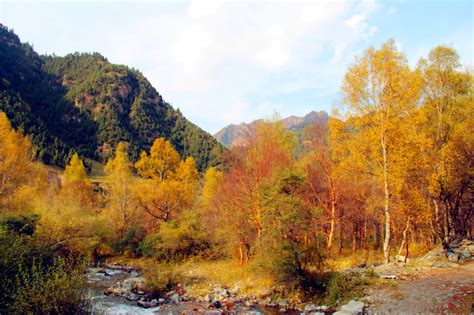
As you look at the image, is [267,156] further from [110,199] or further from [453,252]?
[110,199]

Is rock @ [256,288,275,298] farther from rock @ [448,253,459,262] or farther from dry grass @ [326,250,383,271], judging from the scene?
rock @ [448,253,459,262]

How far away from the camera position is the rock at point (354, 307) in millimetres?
11908

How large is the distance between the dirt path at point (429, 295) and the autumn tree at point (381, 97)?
346cm

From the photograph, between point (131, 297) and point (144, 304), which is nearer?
point (144, 304)

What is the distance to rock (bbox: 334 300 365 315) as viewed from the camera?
39.1 ft

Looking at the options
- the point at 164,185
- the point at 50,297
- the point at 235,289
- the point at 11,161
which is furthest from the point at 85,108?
the point at 50,297

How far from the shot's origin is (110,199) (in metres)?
36.5

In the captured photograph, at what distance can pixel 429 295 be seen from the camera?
1232 centimetres

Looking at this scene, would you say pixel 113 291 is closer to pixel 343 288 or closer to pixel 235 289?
pixel 235 289

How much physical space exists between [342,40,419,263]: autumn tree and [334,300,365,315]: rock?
19.5ft

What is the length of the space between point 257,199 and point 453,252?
1220 cm

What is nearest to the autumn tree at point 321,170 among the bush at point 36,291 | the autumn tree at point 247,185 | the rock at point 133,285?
the autumn tree at point 247,185

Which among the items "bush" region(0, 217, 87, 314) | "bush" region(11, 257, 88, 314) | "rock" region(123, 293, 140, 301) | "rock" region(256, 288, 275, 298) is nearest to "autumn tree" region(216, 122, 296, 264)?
"rock" region(256, 288, 275, 298)

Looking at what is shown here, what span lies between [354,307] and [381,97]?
1165cm
